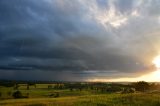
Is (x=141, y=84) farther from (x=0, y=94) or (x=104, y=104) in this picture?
(x=104, y=104)

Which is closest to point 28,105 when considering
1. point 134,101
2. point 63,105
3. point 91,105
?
point 63,105

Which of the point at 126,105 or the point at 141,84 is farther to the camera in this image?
the point at 141,84

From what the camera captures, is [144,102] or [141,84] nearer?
[144,102]

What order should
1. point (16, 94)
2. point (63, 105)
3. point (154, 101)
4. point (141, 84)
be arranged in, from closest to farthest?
point (63, 105)
point (154, 101)
point (16, 94)
point (141, 84)

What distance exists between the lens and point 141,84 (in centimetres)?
17938

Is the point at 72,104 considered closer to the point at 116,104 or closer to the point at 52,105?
the point at 52,105

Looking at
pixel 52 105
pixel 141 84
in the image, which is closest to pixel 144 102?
pixel 52 105

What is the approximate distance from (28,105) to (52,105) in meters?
6.78

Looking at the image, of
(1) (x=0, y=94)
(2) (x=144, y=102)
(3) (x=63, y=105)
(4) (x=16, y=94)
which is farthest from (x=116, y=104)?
(1) (x=0, y=94)

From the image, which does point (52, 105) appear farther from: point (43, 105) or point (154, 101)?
point (154, 101)

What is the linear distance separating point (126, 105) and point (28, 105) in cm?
2169

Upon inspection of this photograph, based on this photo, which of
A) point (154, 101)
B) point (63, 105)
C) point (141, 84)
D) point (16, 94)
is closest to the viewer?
point (63, 105)

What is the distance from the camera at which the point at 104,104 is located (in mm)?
59781

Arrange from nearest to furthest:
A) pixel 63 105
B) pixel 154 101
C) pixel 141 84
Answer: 1. pixel 63 105
2. pixel 154 101
3. pixel 141 84
